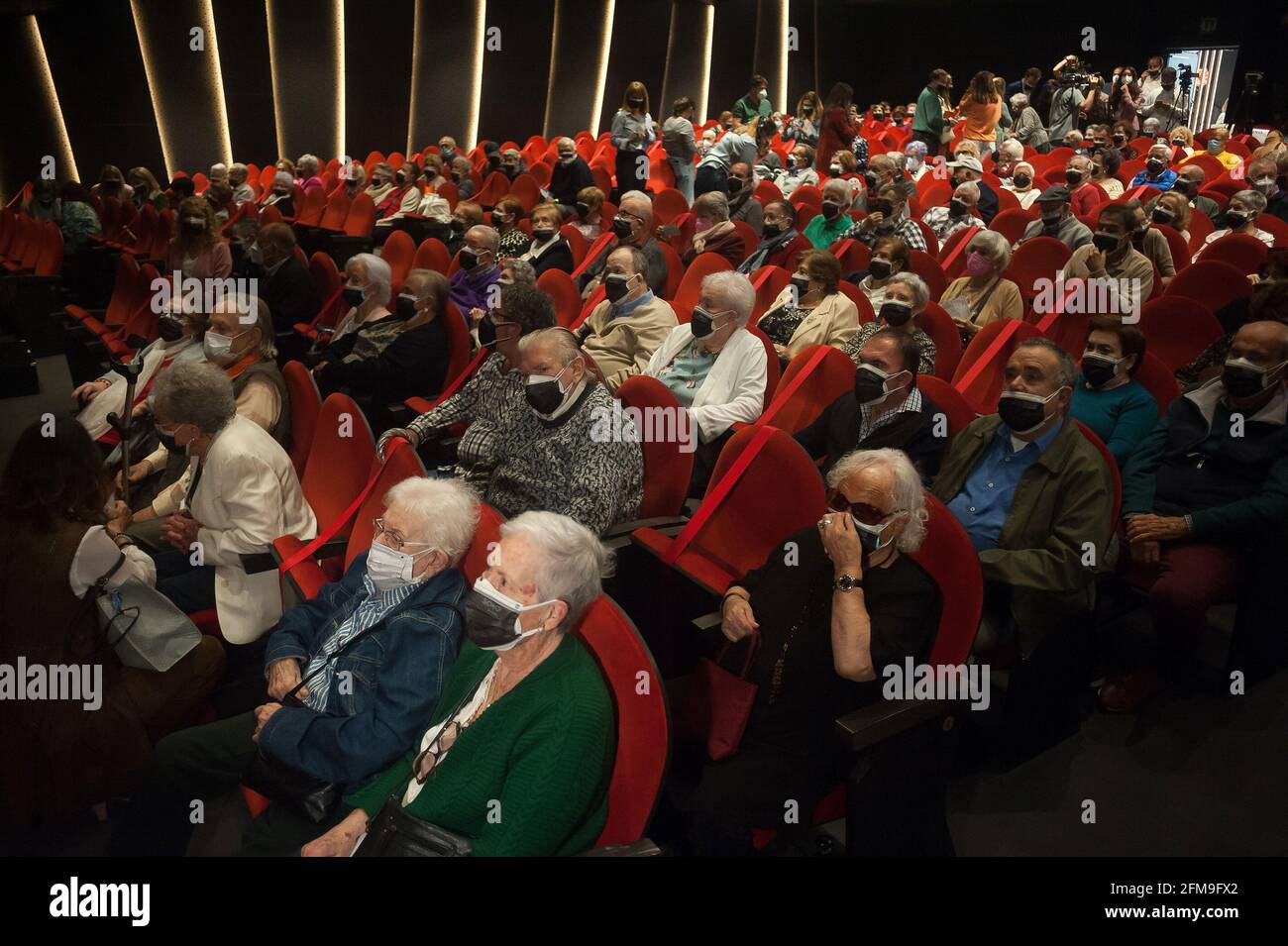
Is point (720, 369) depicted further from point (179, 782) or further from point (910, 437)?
point (179, 782)

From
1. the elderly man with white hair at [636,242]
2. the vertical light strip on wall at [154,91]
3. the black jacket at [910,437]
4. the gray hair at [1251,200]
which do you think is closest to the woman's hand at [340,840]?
the black jacket at [910,437]

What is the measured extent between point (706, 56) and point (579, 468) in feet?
49.0

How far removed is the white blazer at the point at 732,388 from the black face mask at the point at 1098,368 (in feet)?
3.63

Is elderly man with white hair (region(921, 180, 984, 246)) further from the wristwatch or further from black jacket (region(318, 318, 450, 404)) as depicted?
the wristwatch

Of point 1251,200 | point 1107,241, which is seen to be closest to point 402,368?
point 1107,241

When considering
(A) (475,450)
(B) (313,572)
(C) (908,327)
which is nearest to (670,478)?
(A) (475,450)

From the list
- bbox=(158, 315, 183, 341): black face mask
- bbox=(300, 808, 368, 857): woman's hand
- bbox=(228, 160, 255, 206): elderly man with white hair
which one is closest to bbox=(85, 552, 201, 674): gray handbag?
bbox=(300, 808, 368, 857): woman's hand

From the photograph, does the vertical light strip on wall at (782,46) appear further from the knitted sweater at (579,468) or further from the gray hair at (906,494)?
the gray hair at (906,494)

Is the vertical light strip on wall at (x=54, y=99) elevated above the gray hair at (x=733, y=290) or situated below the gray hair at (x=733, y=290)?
above

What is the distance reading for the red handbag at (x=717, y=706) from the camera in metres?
2.06

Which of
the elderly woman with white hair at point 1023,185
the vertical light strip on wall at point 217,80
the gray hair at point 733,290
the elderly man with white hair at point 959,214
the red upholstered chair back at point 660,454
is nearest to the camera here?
the red upholstered chair back at point 660,454

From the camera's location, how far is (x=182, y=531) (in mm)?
2701

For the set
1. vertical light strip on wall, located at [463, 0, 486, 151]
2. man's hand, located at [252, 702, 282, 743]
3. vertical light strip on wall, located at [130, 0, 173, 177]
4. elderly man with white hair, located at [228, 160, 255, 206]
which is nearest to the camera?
man's hand, located at [252, 702, 282, 743]

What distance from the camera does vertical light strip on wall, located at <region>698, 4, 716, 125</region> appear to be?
15.6m
